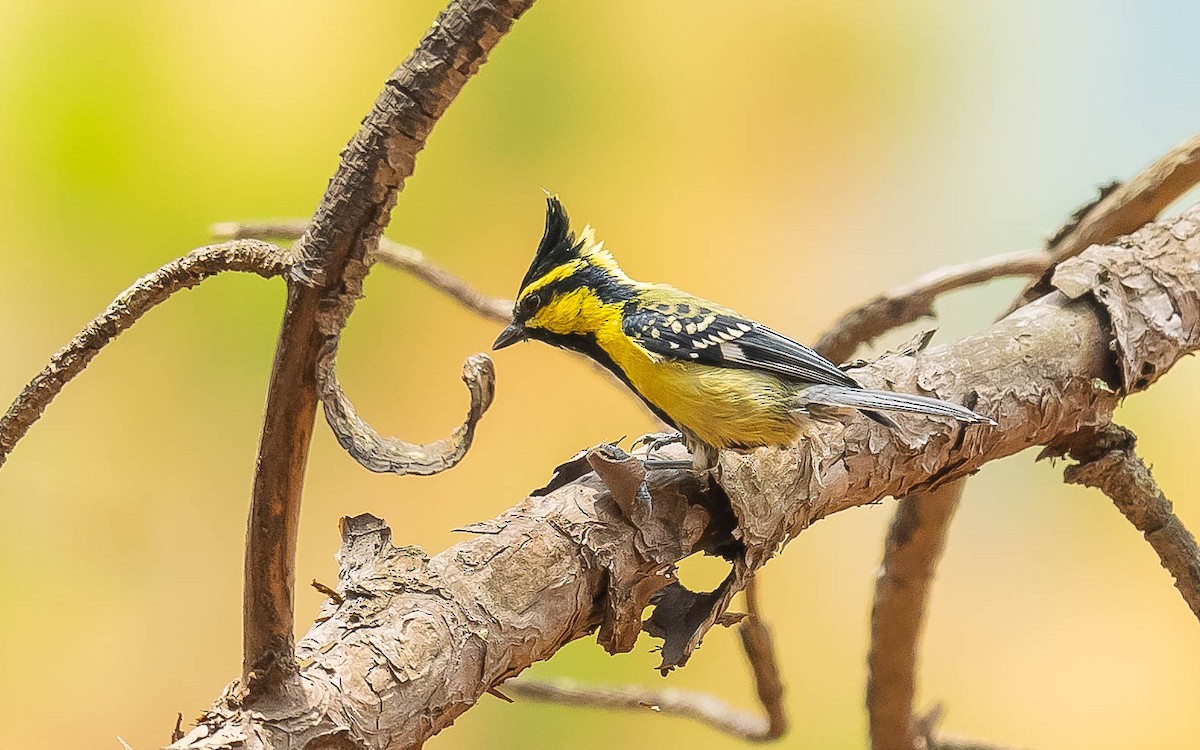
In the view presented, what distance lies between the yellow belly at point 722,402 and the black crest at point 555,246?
0.55 ft

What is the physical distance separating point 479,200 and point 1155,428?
163cm

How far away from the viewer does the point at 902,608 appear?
1760mm

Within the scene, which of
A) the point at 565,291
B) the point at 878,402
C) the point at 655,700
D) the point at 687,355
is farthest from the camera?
the point at 655,700

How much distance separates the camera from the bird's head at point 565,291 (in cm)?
135

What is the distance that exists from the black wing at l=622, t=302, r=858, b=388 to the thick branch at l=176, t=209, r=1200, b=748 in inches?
3.2

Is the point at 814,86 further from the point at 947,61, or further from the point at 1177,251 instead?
the point at 1177,251

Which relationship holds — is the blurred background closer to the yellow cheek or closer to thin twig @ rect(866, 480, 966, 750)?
thin twig @ rect(866, 480, 966, 750)

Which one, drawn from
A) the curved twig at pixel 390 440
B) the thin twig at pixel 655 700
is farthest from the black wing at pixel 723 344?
the thin twig at pixel 655 700

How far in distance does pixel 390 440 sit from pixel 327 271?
19 centimetres

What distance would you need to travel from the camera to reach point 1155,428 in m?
2.28

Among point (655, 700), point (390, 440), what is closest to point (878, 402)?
point (390, 440)

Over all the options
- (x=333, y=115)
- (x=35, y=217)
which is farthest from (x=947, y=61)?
(x=35, y=217)

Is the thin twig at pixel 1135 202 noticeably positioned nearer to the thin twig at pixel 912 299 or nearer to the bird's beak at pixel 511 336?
the thin twig at pixel 912 299

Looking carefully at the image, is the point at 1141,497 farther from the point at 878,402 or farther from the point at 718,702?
the point at 718,702
